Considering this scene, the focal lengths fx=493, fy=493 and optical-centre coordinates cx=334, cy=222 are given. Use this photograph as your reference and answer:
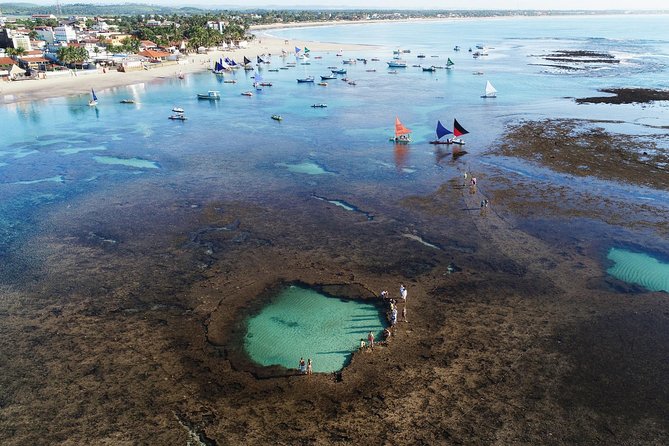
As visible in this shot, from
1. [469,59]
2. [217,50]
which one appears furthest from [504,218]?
[217,50]

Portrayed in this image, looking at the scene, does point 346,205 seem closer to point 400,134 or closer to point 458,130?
point 400,134

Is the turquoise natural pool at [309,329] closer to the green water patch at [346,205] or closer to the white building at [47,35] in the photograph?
the green water patch at [346,205]

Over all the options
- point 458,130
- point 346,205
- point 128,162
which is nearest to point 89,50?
point 128,162

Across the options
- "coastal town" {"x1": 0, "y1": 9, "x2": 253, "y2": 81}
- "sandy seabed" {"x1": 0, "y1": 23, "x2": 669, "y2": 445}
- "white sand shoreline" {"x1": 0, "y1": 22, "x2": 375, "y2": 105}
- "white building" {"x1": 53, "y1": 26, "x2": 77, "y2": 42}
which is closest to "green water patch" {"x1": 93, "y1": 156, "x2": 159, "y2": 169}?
"sandy seabed" {"x1": 0, "y1": 23, "x2": 669, "y2": 445}

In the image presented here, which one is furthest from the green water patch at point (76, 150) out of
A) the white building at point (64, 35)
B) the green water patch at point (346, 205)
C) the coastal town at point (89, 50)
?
the white building at point (64, 35)

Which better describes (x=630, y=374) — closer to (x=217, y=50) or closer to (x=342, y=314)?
(x=342, y=314)

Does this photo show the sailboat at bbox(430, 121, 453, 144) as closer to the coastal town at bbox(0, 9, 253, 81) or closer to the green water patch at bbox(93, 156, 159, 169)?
the green water patch at bbox(93, 156, 159, 169)
